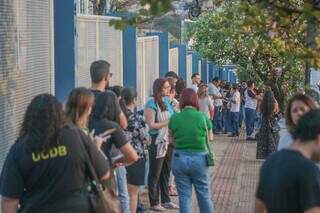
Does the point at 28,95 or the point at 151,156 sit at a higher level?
the point at 28,95

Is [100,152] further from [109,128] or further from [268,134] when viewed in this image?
[268,134]

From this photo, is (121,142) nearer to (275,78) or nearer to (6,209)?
(6,209)

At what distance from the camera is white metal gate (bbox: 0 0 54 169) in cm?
768

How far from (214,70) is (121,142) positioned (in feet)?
120

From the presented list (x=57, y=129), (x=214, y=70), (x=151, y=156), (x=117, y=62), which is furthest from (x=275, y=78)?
(x=214, y=70)

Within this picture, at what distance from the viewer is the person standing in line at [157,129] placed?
35.5ft

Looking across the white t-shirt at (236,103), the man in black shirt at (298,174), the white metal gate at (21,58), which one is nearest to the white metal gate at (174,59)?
the white t-shirt at (236,103)

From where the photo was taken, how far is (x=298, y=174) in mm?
5027

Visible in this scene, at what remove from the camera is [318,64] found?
496cm

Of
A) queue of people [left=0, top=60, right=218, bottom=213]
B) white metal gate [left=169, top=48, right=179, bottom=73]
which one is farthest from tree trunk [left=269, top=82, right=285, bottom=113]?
queue of people [left=0, top=60, right=218, bottom=213]

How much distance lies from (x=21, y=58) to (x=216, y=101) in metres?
17.9

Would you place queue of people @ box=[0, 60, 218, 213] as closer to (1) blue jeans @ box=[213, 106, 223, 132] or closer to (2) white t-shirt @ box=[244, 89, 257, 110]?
(2) white t-shirt @ box=[244, 89, 257, 110]

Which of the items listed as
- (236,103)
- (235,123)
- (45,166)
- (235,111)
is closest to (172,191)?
(45,166)

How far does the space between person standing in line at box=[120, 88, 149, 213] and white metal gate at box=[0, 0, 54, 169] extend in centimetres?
89
